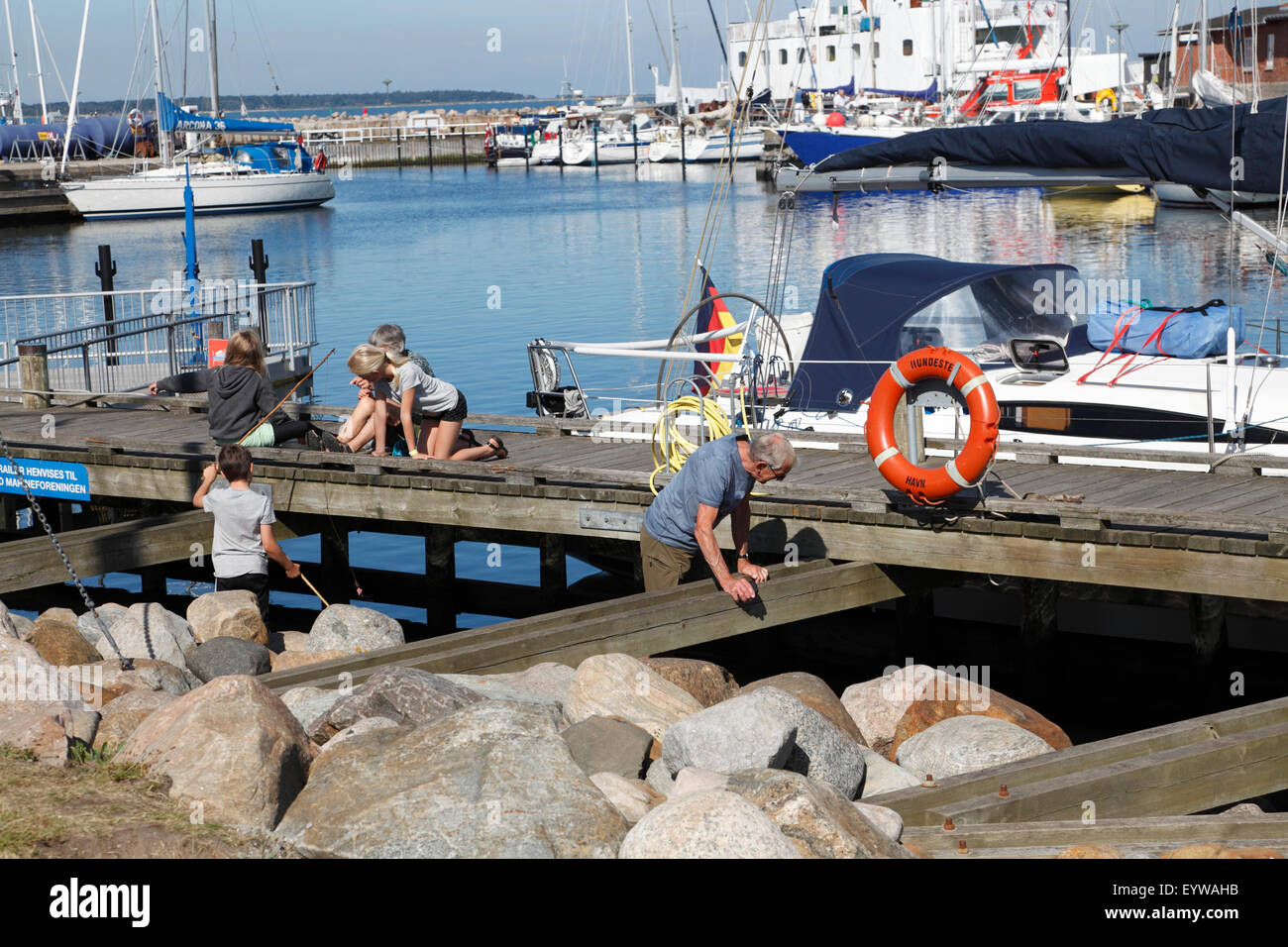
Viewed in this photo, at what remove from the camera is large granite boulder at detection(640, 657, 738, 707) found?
8852mm

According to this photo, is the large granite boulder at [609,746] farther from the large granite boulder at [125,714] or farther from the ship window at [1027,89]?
the ship window at [1027,89]

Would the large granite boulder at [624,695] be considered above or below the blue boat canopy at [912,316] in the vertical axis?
below

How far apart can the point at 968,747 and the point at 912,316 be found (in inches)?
227

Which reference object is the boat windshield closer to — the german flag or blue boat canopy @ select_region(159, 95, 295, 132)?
the german flag

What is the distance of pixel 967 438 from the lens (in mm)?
9242

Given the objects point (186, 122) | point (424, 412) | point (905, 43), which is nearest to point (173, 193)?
point (186, 122)

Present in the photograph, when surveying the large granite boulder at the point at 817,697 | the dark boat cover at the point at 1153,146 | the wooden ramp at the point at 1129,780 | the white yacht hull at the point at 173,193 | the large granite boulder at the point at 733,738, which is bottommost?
the large granite boulder at the point at 817,697

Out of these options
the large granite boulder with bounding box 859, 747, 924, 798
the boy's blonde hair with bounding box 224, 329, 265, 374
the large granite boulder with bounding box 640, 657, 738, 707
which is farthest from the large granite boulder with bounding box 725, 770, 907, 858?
the boy's blonde hair with bounding box 224, 329, 265, 374

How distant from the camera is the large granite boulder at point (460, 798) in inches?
215

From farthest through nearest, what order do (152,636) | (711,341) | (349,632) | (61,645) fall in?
(711,341), (349,632), (152,636), (61,645)

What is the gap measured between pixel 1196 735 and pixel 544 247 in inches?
1940

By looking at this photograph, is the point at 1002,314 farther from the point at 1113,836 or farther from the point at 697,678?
the point at 1113,836

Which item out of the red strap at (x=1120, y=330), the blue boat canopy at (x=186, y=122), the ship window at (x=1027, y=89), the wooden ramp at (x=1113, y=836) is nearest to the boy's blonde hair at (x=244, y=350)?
the red strap at (x=1120, y=330)

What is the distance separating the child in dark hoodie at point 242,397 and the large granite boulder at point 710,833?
791 centimetres
